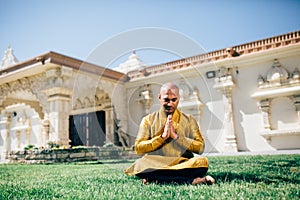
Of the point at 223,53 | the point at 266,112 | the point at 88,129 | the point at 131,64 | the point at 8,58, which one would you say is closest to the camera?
the point at 266,112

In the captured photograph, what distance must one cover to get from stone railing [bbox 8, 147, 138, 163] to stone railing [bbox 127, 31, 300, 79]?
4.28 m

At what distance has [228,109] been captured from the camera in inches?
367

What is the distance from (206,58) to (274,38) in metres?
2.50

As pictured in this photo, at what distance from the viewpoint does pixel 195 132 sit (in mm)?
2195

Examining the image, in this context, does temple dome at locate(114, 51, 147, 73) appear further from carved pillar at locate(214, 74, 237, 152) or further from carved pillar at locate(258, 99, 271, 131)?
carved pillar at locate(258, 99, 271, 131)

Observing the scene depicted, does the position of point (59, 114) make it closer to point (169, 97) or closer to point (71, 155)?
point (71, 155)

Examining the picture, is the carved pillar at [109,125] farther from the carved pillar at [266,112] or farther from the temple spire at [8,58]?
the temple spire at [8,58]

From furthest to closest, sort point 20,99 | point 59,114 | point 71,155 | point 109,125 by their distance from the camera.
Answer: point 109,125, point 20,99, point 59,114, point 71,155

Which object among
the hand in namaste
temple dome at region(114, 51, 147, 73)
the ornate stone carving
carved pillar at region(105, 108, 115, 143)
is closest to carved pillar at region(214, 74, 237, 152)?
the ornate stone carving

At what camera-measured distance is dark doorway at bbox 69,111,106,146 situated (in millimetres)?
11481

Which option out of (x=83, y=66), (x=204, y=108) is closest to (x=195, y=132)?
(x=83, y=66)

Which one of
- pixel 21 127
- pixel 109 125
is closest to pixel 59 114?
pixel 109 125

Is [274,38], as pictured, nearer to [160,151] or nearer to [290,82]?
[290,82]

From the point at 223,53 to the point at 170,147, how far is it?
816cm
